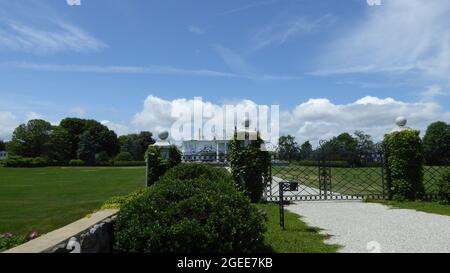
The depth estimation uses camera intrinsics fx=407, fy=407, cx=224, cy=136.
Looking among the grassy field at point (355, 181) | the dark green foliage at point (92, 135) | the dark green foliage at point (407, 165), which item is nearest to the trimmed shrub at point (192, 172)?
the dark green foliage at point (407, 165)

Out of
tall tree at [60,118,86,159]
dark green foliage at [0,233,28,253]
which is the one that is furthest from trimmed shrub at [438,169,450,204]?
tall tree at [60,118,86,159]

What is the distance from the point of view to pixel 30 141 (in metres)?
73.6

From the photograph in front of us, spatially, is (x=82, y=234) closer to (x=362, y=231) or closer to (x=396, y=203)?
(x=362, y=231)

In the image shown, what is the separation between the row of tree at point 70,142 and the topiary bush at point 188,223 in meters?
66.4

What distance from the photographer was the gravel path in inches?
266

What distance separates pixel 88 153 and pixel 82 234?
77226 mm

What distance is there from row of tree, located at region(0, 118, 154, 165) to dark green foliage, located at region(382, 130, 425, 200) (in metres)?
62.0

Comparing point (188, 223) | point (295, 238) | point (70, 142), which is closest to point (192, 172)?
point (295, 238)

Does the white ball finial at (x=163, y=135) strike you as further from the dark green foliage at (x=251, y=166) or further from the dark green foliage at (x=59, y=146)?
the dark green foliage at (x=59, y=146)

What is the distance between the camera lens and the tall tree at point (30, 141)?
2869 inches

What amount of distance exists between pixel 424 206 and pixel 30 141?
7412cm

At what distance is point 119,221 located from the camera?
15.9ft
